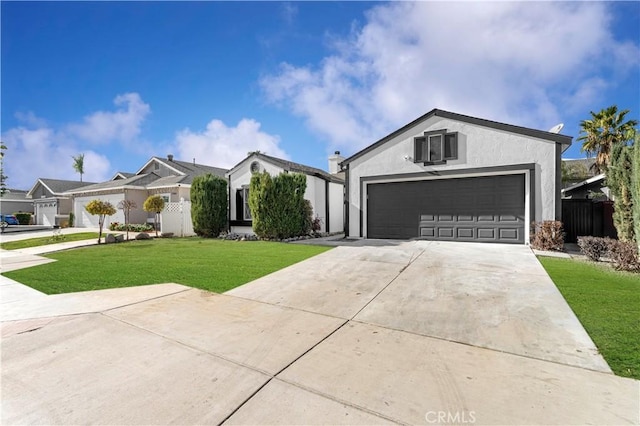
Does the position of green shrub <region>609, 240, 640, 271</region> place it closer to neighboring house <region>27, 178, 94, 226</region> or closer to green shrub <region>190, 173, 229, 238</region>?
green shrub <region>190, 173, 229, 238</region>

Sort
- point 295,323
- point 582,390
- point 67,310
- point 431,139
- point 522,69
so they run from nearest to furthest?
point 582,390 → point 295,323 → point 67,310 → point 522,69 → point 431,139

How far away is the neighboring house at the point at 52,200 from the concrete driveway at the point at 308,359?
27806 mm

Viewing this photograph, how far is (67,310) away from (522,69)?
14.9 m

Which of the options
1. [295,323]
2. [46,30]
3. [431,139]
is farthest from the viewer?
[431,139]

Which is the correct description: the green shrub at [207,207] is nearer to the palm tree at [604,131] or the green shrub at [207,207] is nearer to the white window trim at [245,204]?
the white window trim at [245,204]

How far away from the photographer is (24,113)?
1886cm

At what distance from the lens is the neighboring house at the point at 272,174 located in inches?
590

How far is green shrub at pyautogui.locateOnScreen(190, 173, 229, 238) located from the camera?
15094 mm

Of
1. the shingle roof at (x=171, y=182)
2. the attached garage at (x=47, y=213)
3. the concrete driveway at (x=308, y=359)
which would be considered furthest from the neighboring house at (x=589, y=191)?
the attached garage at (x=47, y=213)

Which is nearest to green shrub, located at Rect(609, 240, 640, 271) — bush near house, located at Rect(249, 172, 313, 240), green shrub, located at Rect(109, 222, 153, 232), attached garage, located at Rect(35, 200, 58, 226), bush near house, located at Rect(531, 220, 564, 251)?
bush near house, located at Rect(531, 220, 564, 251)

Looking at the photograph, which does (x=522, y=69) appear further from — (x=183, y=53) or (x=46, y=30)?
(x=46, y=30)

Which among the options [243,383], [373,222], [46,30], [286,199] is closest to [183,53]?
[46,30]

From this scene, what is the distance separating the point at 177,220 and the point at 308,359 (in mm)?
15098

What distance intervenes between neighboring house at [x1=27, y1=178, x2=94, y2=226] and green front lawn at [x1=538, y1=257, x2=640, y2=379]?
32057 mm
